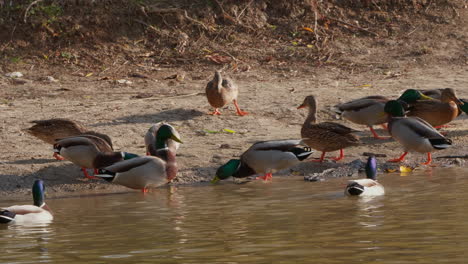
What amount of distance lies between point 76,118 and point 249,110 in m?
2.57

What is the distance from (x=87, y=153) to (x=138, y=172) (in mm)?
788

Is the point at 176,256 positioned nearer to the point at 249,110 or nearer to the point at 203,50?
the point at 249,110

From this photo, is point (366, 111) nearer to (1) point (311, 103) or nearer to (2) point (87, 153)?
(1) point (311, 103)

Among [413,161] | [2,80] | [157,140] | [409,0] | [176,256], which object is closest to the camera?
[176,256]

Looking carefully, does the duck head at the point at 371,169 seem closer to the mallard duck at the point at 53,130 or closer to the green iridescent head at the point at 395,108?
the green iridescent head at the point at 395,108

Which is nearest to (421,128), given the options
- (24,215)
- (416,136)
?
(416,136)

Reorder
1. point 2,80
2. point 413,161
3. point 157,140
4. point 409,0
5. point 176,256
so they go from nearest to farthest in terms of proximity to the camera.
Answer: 1. point 176,256
2. point 157,140
3. point 413,161
4. point 2,80
5. point 409,0

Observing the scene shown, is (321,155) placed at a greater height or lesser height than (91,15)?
lesser

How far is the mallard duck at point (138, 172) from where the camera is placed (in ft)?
33.5

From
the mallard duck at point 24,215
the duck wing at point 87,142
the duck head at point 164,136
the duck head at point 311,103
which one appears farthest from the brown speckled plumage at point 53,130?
the mallard duck at point 24,215

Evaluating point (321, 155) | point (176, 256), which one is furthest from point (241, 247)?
point (321, 155)

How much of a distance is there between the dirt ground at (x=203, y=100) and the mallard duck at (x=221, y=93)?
20 centimetres

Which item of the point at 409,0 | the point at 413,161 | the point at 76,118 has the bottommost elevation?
the point at 413,161

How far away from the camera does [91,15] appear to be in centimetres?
1733
